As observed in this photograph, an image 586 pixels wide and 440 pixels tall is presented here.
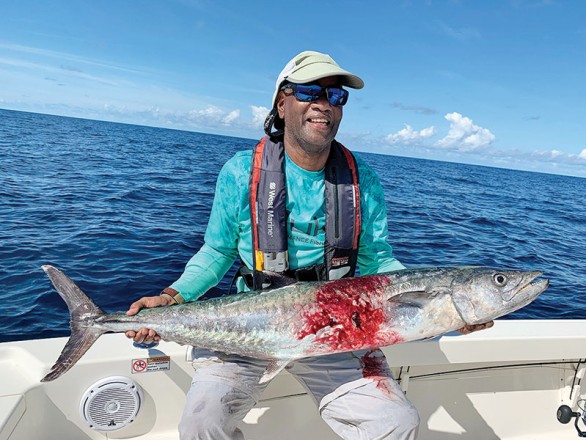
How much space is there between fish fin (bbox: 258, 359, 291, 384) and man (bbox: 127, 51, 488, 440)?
252 millimetres

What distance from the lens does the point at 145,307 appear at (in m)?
2.87

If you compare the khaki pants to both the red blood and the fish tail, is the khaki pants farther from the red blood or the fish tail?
the fish tail

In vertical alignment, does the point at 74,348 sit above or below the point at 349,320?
below

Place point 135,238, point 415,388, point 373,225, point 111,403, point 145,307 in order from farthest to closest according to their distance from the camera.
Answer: point 135,238 → point 415,388 → point 373,225 → point 111,403 → point 145,307

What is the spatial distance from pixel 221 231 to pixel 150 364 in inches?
43.9

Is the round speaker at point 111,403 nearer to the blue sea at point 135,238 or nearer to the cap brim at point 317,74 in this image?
the cap brim at point 317,74

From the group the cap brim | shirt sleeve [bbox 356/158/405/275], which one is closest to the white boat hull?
shirt sleeve [bbox 356/158/405/275]

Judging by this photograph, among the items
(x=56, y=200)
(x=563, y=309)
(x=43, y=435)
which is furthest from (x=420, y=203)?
(x=43, y=435)

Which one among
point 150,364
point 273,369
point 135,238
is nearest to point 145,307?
point 150,364

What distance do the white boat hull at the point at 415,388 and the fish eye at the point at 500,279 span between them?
1.10 m

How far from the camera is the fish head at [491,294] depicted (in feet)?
8.48

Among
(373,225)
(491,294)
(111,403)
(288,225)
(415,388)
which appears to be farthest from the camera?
(415,388)

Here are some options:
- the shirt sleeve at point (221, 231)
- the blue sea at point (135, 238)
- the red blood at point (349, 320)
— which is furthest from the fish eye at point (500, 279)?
the blue sea at point (135, 238)

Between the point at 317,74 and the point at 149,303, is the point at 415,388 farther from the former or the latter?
the point at 317,74
